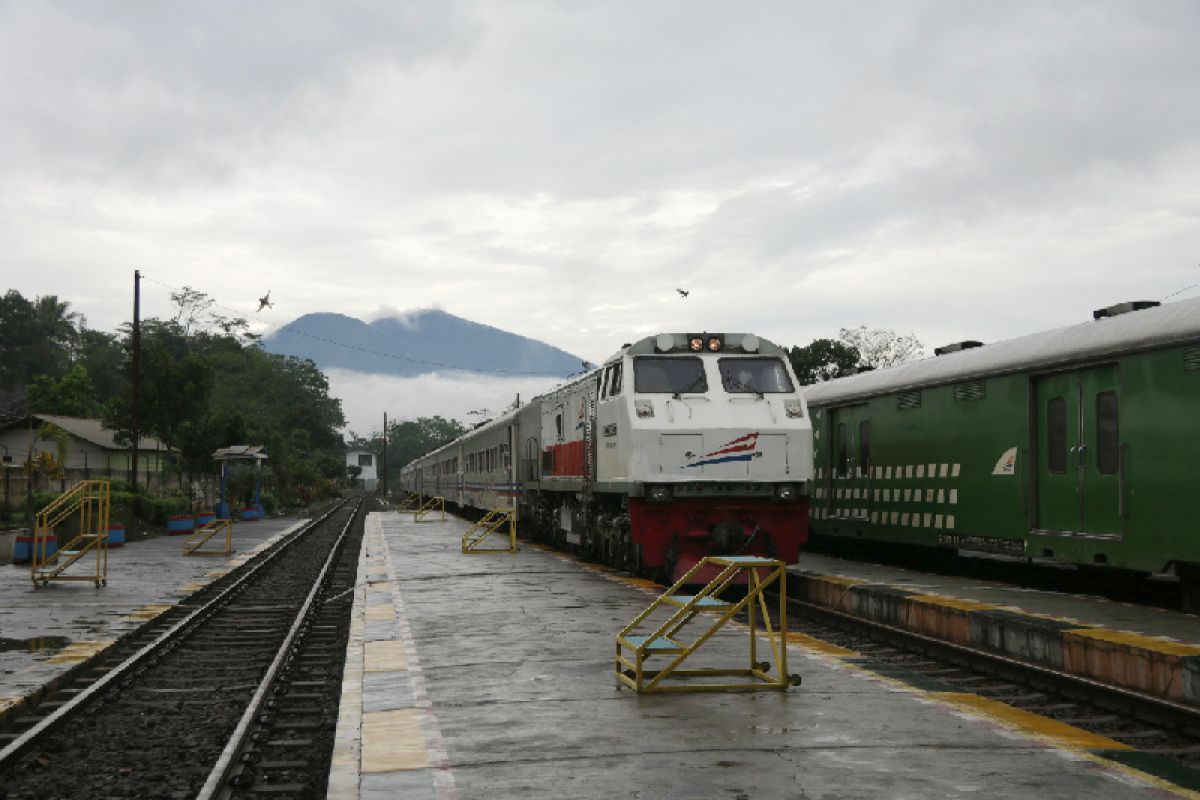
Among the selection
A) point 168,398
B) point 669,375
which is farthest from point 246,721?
point 168,398

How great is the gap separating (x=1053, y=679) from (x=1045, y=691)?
203 millimetres

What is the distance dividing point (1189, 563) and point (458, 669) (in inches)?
275

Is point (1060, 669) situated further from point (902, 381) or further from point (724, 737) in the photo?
point (902, 381)

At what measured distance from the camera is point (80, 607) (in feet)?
55.1

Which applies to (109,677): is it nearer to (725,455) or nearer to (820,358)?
(725,455)

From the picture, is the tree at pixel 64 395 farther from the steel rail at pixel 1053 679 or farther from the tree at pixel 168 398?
the steel rail at pixel 1053 679

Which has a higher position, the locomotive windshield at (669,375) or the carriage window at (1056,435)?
the locomotive windshield at (669,375)

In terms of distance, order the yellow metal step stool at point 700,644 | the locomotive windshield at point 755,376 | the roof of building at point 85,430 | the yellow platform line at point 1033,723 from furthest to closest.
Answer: the roof of building at point 85,430
the locomotive windshield at point 755,376
the yellow metal step stool at point 700,644
the yellow platform line at point 1033,723

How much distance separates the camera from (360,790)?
20.5 feet

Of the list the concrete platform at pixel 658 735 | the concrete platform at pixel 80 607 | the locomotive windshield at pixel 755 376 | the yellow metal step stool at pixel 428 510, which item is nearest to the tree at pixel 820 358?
the yellow metal step stool at pixel 428 510

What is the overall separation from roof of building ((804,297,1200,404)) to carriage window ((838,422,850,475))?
866 millimetres

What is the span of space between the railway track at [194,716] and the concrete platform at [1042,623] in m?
5.89

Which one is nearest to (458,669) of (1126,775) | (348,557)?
(1126,775)

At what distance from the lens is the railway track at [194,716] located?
307 inches
